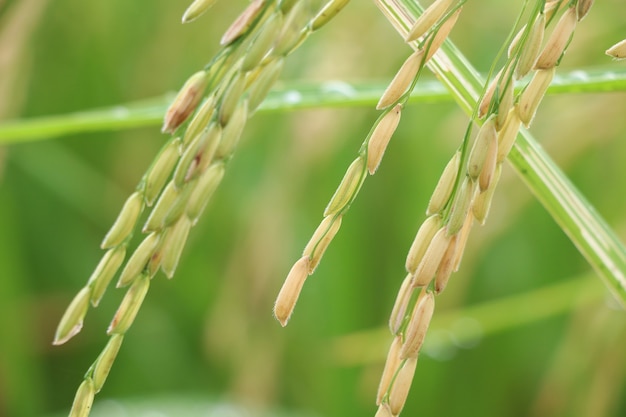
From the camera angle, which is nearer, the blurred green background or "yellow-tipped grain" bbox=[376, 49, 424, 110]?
"yellow-tipped grain" bbox=[376, 49, 424, 110]

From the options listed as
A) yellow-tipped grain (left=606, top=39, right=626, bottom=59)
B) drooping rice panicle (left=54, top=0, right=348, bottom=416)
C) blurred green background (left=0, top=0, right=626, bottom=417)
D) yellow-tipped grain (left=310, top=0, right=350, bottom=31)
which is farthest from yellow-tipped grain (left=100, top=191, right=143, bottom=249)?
blurred green background (left=0, top=0, right=626, bottom=417)

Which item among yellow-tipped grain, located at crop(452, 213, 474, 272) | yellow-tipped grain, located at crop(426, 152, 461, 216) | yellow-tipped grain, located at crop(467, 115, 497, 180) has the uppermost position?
yellow-tipped grain, located at crop(467, 115, 497, 180)

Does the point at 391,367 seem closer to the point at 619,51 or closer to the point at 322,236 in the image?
the point at 322,236

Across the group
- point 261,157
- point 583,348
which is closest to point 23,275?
point 261,157

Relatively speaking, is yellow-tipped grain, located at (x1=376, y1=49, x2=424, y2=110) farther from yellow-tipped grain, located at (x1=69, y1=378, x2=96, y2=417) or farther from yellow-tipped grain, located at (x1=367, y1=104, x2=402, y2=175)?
yellow-tipped grain, located at (x1=69, y1=378, x2=96, y2=417)

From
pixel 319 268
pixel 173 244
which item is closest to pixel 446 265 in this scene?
pixel 173 244

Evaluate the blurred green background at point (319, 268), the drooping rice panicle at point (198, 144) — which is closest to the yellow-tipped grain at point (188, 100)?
the drooping rice panicle at point (198, 144)
